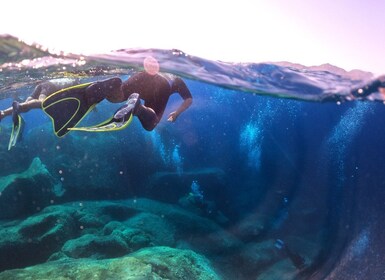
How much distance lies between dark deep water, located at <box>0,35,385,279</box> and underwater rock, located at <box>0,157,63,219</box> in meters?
0.05

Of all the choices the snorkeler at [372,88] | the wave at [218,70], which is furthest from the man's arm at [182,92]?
the snorkeler at [372,88]

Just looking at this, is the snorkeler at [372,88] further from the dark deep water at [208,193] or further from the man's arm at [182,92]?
the man's arm at [182,92]

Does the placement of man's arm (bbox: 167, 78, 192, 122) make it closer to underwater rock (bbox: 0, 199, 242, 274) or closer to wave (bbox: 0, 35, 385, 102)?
wave (bbox: 0, 35, 385, 102)

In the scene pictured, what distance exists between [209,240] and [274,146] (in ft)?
44.1

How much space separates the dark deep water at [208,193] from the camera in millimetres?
10633

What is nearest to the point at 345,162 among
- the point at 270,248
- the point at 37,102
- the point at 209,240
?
the point at 270,248

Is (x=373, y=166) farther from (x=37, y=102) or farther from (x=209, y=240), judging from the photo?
(x=37, y=102)

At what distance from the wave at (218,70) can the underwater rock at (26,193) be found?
5309 mm

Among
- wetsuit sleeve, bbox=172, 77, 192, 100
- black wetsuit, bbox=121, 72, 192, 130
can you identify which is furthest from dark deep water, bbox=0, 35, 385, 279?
wetsuit sleeve, bbox=172, 77, 192, 100

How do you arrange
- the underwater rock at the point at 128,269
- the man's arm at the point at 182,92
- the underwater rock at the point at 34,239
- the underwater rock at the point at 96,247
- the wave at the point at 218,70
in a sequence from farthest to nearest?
the wave at the point at 218,70 < the underwater rock at the point at 34,239 < the underwater rock at the point at 96,247 < the man's arm at the point at 182,92 < the underwater rock at the point at 128,269

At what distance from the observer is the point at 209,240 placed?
42.0ft

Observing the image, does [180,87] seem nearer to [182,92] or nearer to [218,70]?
[182,92]

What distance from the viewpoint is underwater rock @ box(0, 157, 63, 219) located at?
13.1 metres

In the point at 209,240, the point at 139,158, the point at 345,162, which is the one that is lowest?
the point at 209,240
